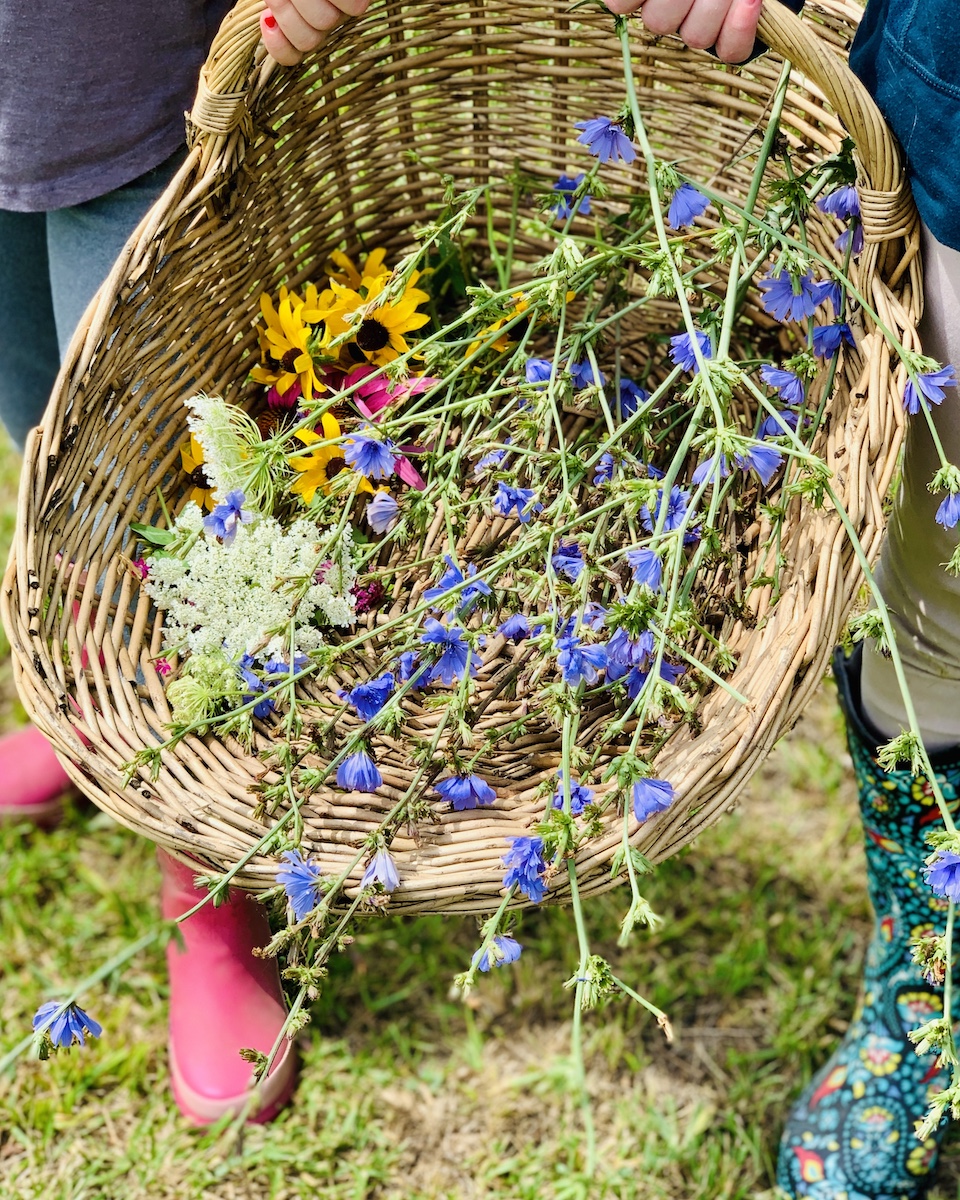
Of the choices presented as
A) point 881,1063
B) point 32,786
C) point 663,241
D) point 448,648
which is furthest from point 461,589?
point 32,786

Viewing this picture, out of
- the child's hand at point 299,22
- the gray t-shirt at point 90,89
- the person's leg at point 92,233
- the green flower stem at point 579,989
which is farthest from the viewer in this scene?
the person's leg at point 92,233

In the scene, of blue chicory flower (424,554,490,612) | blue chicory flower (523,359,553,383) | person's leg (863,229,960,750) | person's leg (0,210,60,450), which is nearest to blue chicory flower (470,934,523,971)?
blue chicory flower (424,554,490,612)

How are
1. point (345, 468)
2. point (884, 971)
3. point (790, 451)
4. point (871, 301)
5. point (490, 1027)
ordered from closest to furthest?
point (790, 451), point (871, 301), point (345, 468), point (884, 971), point (490, 1027)

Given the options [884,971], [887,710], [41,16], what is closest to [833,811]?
[884,971]

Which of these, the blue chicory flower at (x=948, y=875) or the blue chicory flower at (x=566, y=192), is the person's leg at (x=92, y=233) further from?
the blue chicory flower at (x=948, y=875)

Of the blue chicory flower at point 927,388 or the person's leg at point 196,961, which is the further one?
the person's leg at point 196,961

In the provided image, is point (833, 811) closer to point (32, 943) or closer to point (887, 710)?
point (887, 710)

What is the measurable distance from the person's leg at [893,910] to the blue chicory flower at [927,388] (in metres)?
0.15

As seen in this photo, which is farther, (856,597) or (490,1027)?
(490,1027)

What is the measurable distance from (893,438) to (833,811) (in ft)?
2.68

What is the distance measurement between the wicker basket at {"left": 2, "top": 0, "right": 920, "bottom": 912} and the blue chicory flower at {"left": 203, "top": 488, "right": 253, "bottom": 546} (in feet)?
0.33

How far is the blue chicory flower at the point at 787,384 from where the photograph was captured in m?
0.83

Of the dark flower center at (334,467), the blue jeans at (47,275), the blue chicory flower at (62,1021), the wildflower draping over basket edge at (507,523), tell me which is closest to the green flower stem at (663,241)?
the wildflower draping over basket edge at (507,523)

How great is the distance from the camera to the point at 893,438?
0.74m
